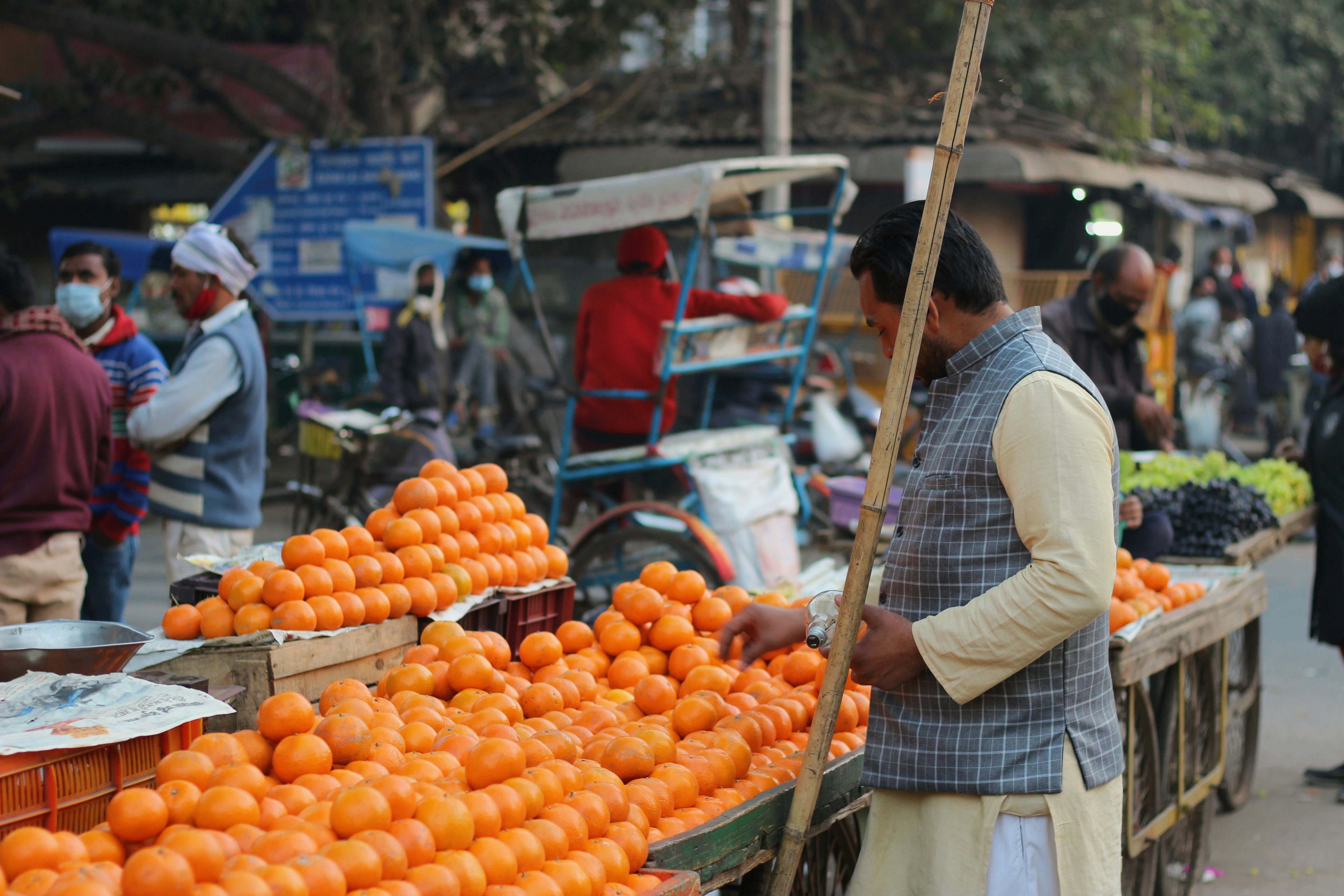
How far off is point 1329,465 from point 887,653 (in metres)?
4.24

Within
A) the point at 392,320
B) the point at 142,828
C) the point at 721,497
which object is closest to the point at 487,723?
the point at 142,828

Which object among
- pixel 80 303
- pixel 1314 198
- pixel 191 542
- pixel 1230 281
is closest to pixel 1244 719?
pixel 191 542

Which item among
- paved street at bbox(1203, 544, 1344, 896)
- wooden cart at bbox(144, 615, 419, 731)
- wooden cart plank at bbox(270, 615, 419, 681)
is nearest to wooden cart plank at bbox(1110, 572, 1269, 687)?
paved street at bbox(1203, 544, 1344, 896)

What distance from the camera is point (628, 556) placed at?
20.3ft

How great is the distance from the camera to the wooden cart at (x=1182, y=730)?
12.2 ft

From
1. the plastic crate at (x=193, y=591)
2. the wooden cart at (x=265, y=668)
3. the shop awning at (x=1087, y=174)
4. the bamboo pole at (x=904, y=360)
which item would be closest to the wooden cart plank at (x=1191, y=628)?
the bamboo pole at (x=904, y=360)

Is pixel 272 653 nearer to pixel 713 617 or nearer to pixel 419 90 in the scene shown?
pixel 713 617

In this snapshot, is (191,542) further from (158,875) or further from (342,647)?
(158,875)

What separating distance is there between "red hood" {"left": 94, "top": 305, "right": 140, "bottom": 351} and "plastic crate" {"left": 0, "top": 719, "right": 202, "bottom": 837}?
3.11 metres

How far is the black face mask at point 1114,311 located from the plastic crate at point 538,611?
2911 millimetres

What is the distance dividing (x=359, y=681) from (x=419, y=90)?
10.7 meters

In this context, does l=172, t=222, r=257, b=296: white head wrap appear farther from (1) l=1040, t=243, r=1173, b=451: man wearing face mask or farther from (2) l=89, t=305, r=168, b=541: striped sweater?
(1) l=1040, t=243, r=1173, b=451: man wearing face mask

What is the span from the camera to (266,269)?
39.4 ft

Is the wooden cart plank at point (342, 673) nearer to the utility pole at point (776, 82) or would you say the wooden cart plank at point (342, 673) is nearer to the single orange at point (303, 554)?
the single orange at point (303, 554)
